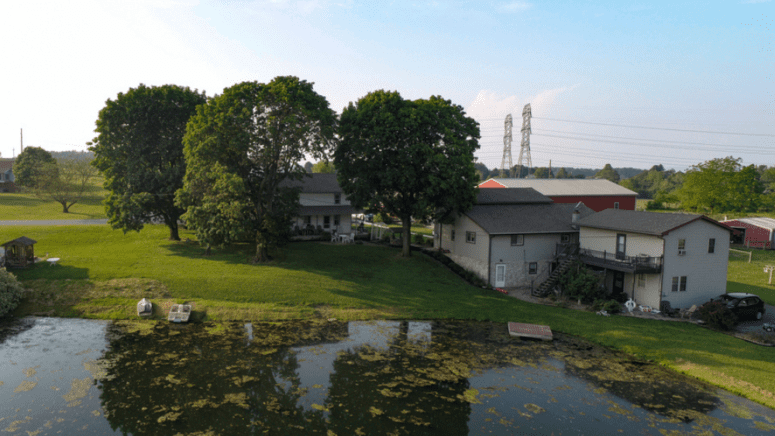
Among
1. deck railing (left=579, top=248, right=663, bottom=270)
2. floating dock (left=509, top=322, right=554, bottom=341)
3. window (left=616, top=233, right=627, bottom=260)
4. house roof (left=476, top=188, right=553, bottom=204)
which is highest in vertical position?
house roof (left=476, top=188, right=553, bottom=204)

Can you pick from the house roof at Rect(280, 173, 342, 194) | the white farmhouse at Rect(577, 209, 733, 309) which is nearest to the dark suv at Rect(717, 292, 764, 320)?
the white farmhouse at Rect(577, 209, 733, 309)

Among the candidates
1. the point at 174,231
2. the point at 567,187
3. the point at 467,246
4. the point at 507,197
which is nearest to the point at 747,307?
the point at 467,246

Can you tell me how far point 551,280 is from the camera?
121 feet

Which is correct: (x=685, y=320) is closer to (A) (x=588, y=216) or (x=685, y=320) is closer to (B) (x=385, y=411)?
(A) (x=588, y=216)

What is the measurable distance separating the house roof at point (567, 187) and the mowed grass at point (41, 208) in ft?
204

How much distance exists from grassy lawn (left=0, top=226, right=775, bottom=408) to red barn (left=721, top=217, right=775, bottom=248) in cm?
2132

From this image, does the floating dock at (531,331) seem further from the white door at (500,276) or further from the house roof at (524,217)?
the house roof at (524,217)

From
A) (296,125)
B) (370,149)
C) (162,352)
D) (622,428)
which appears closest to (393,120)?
(370,149)

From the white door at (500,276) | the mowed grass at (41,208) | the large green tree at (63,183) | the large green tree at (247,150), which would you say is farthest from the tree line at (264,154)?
the large green tree at (63,183)

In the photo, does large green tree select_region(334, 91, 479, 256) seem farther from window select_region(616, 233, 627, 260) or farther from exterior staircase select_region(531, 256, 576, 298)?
window select_region(616, 233, 627, 260)

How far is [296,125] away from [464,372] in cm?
2499

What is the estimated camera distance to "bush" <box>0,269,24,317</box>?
27.3 metres

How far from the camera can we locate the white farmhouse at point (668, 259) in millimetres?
32406

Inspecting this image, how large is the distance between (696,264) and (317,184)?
128ft
